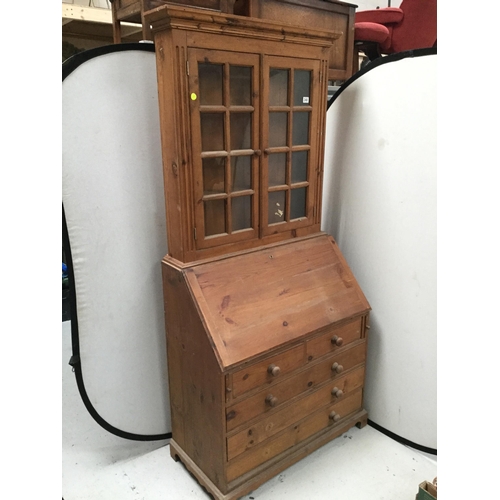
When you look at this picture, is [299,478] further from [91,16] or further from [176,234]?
[91,16]

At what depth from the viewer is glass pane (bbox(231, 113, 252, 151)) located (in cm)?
152

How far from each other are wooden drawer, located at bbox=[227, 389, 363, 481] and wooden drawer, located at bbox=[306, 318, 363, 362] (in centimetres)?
26

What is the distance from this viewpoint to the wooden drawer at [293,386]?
4.83 feet

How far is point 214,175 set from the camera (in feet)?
4.95

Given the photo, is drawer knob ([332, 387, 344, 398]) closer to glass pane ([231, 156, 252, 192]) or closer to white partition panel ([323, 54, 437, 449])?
white partition panel ([323, 54, 437, 449])

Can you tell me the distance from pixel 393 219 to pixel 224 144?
29.0 inches

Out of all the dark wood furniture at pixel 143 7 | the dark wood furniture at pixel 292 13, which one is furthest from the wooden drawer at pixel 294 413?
the dark wood furniture at pixel 143 7

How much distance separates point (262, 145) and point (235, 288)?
0.51 meters

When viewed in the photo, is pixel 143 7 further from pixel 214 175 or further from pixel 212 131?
pixel 214 175

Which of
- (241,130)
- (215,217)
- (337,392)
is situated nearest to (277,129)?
(241,130)
